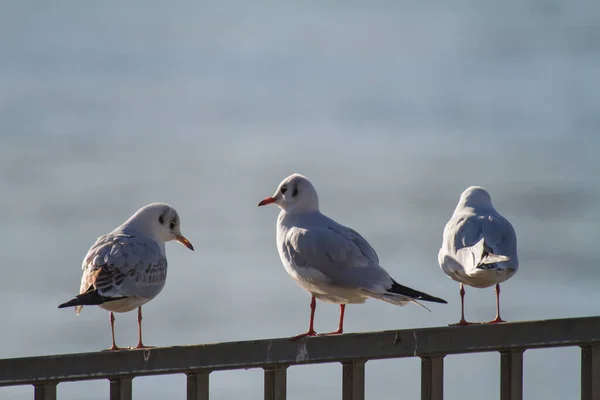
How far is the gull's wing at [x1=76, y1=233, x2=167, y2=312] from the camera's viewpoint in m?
7.18

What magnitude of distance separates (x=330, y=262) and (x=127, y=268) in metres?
1.55

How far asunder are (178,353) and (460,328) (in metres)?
1.25

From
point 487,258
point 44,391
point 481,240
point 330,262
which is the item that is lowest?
point 44,391

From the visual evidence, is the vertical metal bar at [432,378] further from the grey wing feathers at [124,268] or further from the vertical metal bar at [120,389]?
the grey wing feathers at [124,268]

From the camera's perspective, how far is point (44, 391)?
14.4ft

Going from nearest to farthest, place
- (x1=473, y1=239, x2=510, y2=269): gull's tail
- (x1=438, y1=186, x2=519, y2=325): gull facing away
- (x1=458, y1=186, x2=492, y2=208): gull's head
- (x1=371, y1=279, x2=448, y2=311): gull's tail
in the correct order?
(x1=371, y1=279, x2=448, y2=311): gull's tail < (x1=473, y1=239, x2=510, y2=269): gull's tail < (x1=438, y1=186, x2=519, y2=325): gull facing away < (x1=458, y1=186, x2=492, y2=208): gull's head

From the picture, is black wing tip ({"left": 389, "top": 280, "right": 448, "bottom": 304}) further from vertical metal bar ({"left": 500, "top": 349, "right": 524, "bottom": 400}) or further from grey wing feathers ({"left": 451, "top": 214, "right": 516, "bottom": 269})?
A: grey wing feathers ({"left": 451, "top": 214, "right": 516, "bottom": 269})

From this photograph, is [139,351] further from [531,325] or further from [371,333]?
[531,325]

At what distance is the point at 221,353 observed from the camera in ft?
14.5

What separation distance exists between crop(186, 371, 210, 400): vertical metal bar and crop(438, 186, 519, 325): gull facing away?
3.30 metres

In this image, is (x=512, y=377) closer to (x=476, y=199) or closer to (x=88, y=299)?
(x=88, y=299)

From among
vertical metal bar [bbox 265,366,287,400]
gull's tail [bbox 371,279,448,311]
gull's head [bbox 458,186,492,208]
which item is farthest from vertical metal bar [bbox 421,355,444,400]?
gull's head [bbox 458,186,492,208]

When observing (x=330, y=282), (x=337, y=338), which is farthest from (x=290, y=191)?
(x=337, y=338)

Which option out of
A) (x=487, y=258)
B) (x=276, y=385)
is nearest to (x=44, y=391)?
(x=276, y=385)
